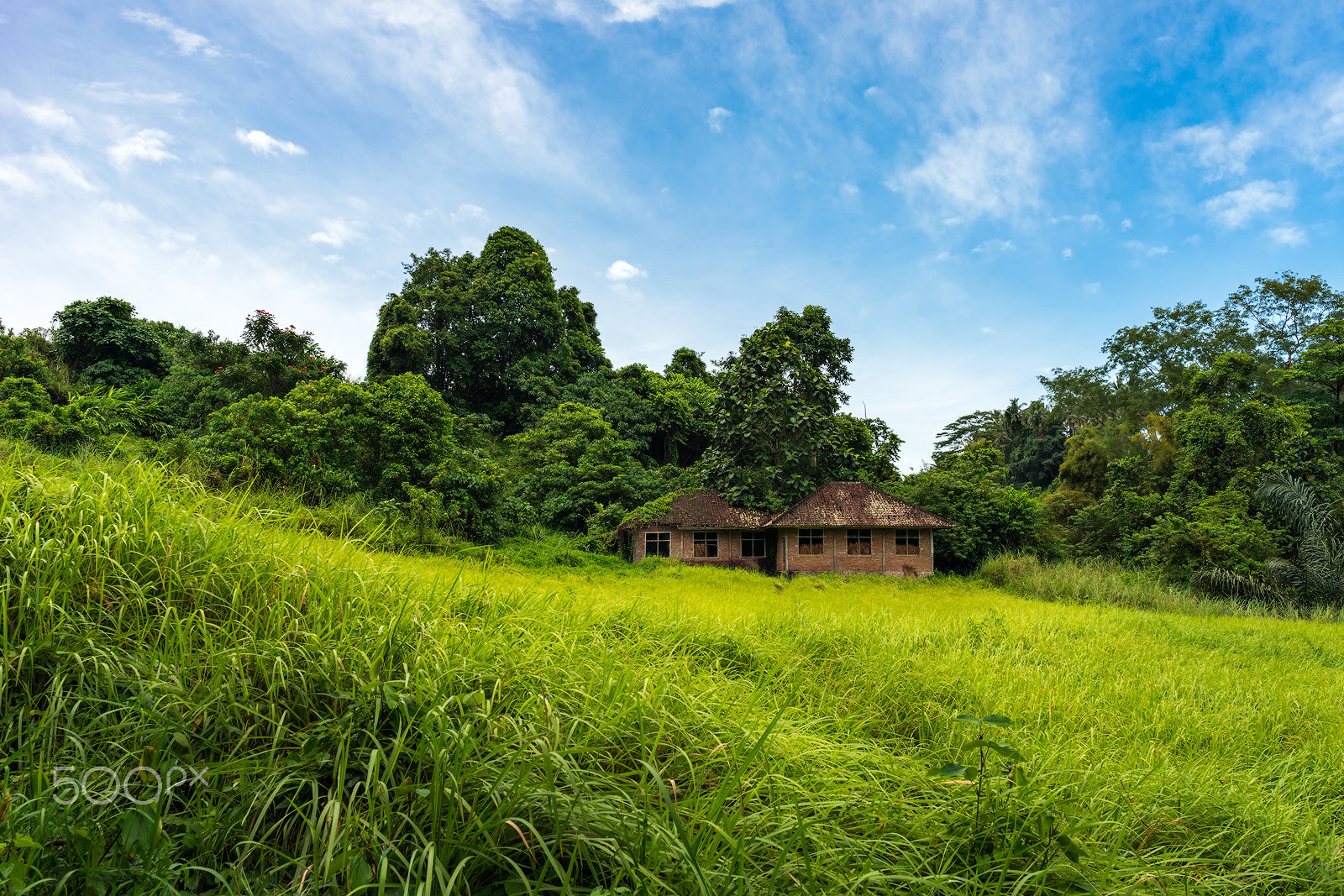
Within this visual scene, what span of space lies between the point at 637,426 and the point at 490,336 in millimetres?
9458

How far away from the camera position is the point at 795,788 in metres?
2.46

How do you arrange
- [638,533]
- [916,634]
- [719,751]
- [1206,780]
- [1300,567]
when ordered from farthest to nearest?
[638,533] → [1300,567] → [916,634] → [1206,780] → [719,751]

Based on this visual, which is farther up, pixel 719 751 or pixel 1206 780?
pixel 719 751

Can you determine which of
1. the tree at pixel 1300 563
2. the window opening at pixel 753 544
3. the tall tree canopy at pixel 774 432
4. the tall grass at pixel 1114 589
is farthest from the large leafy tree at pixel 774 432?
the tree at pixel 1300 563

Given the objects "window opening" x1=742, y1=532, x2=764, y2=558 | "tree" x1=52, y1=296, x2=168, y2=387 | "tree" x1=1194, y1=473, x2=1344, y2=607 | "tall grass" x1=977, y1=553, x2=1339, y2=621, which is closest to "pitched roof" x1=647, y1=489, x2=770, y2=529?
"window opening" x1=742, y1=532, x2=764, y2=558

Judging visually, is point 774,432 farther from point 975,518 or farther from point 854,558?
point 975,518

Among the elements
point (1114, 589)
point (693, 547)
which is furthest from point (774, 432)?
point (1114, 589)

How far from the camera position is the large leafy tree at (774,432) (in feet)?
67.4

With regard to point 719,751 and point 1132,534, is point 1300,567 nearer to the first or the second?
point 1132,534

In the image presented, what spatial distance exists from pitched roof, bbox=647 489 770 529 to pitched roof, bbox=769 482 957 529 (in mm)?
955

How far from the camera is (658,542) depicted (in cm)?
2005

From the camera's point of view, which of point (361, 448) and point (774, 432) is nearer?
point (361, 448)

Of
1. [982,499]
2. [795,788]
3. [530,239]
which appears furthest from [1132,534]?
[530,239]

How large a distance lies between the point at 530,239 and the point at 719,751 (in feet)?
113
